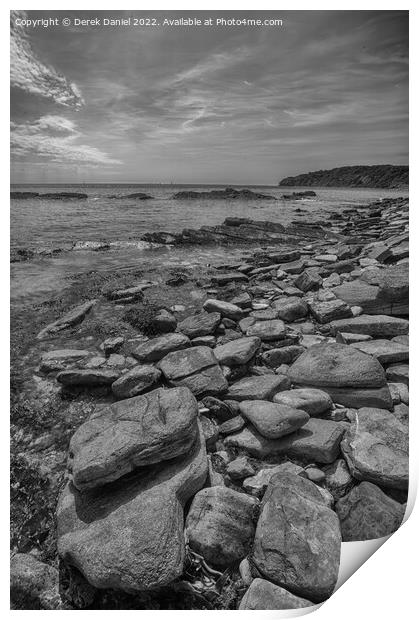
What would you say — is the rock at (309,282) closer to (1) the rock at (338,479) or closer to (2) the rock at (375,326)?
(2) the rock at (375,326)

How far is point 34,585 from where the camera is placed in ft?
6.82

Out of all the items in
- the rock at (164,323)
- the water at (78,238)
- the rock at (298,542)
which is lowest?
the rock at (298,542)

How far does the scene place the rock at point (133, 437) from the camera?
6.93ft

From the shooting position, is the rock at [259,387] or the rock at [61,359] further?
the rock at [61,359]

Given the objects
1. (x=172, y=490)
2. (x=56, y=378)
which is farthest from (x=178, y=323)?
(x=172, y=490)

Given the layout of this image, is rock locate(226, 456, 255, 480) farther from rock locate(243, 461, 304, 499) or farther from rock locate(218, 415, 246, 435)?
rock locate(218, 415, 246, 435)

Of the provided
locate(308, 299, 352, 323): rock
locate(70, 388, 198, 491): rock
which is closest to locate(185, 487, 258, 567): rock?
locate(70, 388, 198, 491): rock

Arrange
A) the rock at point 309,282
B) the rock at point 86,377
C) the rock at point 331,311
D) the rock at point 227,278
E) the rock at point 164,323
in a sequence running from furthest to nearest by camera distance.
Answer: the rock at point 227,278, the rock at point 309,282, the rock at point 164,323, the rock at point 331,311, the rock at point 86,377

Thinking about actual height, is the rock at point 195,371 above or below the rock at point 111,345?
below

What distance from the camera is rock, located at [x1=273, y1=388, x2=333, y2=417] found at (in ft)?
9.25

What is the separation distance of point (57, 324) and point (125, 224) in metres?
7.13

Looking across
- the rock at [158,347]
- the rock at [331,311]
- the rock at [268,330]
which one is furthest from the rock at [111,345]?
the rock at [331,311]

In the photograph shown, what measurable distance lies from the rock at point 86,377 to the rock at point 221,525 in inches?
59.4
